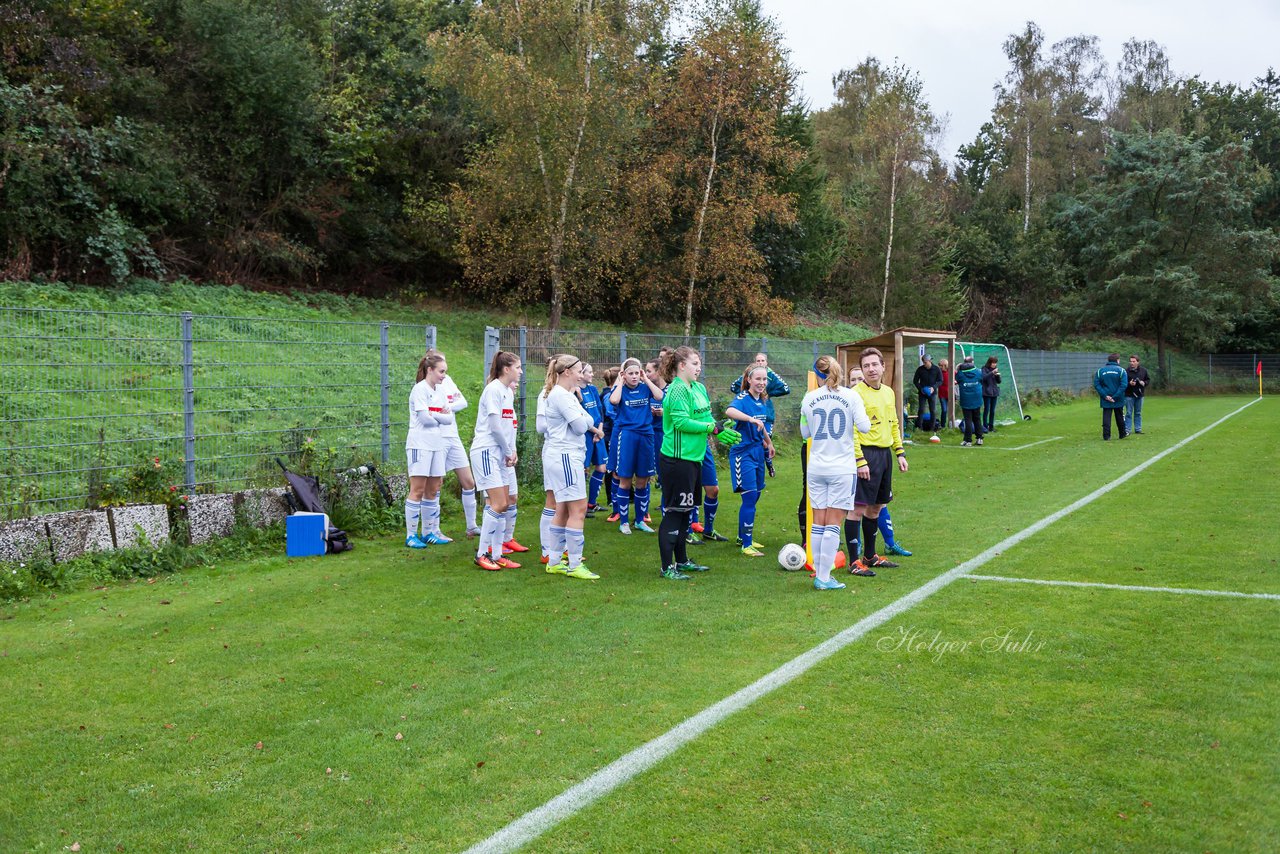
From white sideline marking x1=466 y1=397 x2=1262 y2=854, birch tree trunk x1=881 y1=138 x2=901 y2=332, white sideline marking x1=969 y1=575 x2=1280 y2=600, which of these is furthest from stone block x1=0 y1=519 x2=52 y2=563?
birch tree trunk x1=881 y1=138 x2=901 y2=332

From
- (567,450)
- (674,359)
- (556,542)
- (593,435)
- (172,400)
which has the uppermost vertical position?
(674,359)

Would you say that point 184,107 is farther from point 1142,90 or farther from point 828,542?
point 1142,90

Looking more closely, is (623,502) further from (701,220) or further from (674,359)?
(701,220)

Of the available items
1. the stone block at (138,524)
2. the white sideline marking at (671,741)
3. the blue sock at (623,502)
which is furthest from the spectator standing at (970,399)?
the stone block at (138,524)

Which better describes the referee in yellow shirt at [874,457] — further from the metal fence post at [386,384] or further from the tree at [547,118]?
the tree at [547,118]

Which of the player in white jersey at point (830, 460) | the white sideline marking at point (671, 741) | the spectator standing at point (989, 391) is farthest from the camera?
the spectator standing at point (989, 391)

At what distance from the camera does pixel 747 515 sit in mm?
9188

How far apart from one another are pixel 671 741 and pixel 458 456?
6.01 meters

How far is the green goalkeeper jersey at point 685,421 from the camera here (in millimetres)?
7852

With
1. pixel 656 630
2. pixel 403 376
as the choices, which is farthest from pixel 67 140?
pixel 656 630

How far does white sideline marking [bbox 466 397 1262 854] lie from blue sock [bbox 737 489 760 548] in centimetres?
196

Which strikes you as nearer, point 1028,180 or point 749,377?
point 749,377

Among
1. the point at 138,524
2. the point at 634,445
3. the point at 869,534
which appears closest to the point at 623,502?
the point at 634,445

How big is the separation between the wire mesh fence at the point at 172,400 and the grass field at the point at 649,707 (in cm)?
131
